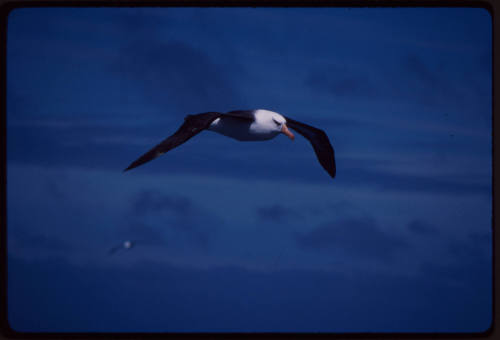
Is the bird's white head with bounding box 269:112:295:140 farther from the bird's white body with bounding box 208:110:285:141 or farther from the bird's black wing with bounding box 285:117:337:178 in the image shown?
the bird's black wing with bounding box 285:117:337:178

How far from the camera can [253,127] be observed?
8398 mm

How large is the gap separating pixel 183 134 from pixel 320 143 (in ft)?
13.6

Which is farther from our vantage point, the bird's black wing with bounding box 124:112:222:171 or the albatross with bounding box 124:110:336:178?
the albatross with bounding box 124:110:336:178

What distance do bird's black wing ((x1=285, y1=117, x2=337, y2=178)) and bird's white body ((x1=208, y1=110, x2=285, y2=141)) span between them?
3.65ft

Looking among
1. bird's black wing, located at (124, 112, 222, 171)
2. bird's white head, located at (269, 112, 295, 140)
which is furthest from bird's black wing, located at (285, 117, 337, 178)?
bird's black wing, located at (124, 112, 222, 171)

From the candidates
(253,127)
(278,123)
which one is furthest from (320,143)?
(253,127)

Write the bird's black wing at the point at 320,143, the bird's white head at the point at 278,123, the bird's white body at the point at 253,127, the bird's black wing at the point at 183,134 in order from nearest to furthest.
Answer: the bird's black wing at the point at 183,134 → the bird's white body at the point at 253,127 → the bird's white head at the point at 278,123 → the bird's black wing at the point at 320,143

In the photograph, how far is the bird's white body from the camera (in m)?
8.19

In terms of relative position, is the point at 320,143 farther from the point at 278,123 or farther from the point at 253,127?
the point at 253,127

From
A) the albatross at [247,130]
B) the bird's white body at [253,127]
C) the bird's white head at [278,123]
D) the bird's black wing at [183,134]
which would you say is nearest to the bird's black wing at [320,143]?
the albatross at [247,130]

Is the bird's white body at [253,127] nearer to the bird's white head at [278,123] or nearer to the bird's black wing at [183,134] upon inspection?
the bird's white head at [278,123]

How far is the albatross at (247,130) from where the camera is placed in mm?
6594
